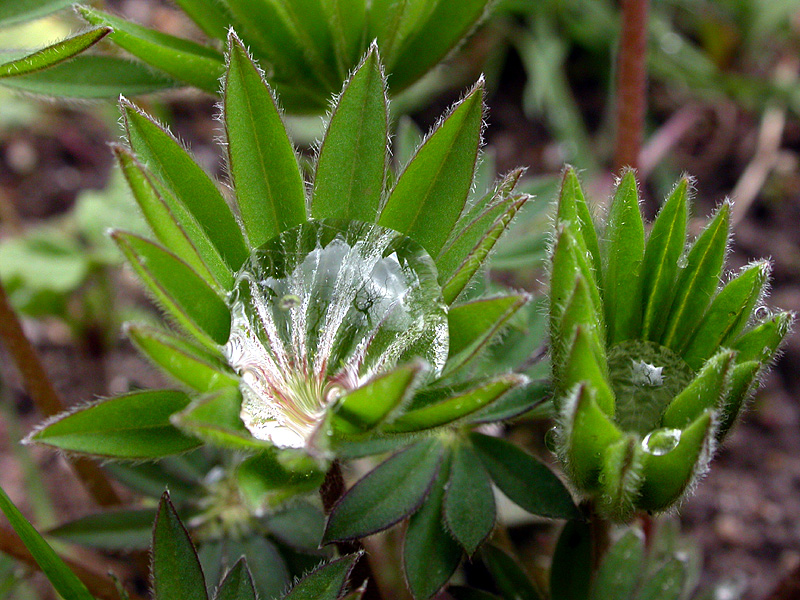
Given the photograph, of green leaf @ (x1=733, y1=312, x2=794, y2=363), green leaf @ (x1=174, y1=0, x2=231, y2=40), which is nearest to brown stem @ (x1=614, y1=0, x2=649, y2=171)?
green leaf @ (x1=733, y1=312, x2=794, y2=363)

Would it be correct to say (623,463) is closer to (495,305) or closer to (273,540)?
(495,305)

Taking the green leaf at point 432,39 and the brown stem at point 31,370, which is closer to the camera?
the green leaf at point 432,39

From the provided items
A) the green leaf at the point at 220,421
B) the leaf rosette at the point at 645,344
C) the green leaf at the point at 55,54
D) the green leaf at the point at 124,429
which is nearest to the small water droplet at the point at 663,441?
the leaf rosette at the point at 645,344

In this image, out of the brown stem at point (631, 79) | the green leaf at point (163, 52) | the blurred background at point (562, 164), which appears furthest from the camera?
the blurred background at point (562, 164)

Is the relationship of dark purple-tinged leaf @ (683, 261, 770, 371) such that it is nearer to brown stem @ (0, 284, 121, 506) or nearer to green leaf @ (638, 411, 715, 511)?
green leaf @ (638, 411, 715, 511)

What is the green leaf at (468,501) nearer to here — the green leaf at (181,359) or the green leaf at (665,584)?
the green leaf at (665,584)

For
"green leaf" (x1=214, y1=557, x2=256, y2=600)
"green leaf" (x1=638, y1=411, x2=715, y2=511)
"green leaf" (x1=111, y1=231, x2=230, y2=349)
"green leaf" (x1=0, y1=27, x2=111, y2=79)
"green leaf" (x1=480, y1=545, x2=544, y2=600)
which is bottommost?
"green leaf" (x1=480, y1=545, x2=544, y2=600)

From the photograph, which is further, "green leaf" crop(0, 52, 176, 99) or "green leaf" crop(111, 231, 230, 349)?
"green leaf" crop(0, 52, 176, 99)
